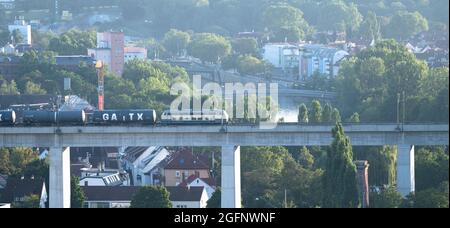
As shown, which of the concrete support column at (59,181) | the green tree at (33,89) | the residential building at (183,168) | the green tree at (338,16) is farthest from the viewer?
the green tree at (338,16)

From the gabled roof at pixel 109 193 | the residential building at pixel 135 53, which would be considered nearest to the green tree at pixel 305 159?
the gabled roof at pixel 109 193

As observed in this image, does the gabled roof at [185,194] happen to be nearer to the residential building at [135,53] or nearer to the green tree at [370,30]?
the residential building at [135,53]

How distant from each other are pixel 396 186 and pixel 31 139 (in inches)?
374

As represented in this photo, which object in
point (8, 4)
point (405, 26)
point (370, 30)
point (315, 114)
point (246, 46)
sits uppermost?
point (8, 4)

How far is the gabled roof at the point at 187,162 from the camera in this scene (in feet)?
171

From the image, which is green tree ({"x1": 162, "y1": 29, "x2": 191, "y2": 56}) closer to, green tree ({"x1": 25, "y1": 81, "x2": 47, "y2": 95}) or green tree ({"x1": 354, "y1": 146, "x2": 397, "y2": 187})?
green tree ({"x1": 25, "y1": 81, "x2": 47, "y2": 95})

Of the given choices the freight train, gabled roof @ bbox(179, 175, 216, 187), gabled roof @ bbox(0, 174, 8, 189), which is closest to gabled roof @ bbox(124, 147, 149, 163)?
gabled roof @ bbox(179, 175, 216, 187)

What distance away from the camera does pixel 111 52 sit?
95.1 metres

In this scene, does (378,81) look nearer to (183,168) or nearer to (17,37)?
(183,168)

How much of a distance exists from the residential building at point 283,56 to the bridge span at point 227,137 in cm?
6041

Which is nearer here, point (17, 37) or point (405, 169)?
point (405, 169)

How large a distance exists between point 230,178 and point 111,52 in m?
53.6

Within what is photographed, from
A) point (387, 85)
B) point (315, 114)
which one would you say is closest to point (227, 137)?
point (315, 114)
